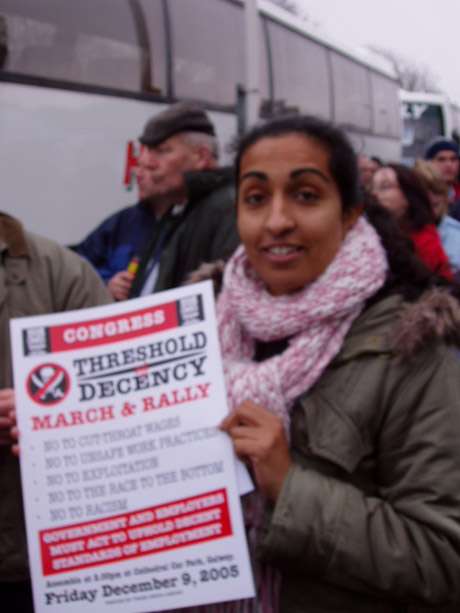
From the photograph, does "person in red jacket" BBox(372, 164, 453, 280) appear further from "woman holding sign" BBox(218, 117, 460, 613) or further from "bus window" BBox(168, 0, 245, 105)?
"bus window" BBox(168, 0, 245, 105)

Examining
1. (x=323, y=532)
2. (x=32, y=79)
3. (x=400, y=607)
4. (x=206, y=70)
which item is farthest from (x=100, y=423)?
(x=206, y=70)

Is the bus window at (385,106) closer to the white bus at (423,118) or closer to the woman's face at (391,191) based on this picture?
the white bus at (423,118)

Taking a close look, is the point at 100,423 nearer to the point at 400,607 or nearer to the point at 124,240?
the point at 400,607

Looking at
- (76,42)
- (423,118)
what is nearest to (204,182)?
(76,42)

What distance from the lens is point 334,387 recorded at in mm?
1494

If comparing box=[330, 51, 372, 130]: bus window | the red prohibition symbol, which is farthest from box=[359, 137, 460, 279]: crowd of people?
box=[330, 51, 372, 130]: bus window

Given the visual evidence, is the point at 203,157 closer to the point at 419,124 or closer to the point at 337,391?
the point at 337,391

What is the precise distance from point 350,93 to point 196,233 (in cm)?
964

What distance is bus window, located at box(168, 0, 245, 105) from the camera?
24.0ft

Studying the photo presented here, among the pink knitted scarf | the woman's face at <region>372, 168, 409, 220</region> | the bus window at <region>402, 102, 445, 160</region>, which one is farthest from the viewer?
the bus window at <region>402, 102, 445, 160</region>

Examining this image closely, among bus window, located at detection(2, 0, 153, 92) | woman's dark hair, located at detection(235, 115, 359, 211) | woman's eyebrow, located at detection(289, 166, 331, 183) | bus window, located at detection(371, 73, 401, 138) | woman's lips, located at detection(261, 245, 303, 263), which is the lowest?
woman's lips, located at detection(261, 245, 303, 263)

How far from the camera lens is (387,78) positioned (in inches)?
575

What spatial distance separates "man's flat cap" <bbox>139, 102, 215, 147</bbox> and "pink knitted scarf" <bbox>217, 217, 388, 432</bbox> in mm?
2263

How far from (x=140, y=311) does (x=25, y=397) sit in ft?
0.87
